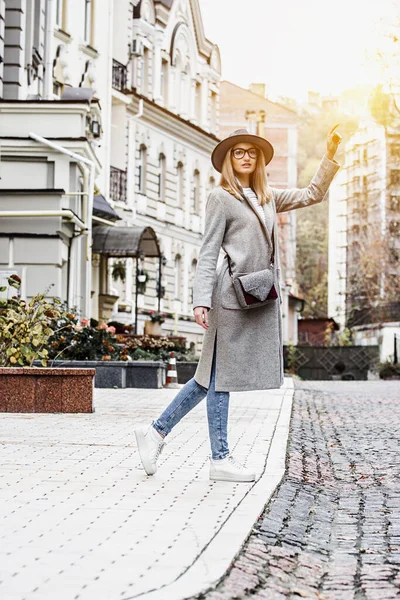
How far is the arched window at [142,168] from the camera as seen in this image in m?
45.2

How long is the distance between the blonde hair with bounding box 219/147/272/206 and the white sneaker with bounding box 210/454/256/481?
62.4 inches

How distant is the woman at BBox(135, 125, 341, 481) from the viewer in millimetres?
7820

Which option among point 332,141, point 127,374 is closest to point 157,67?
point 127,374

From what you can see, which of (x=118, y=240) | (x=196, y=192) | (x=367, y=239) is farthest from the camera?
(x=367, y=239)

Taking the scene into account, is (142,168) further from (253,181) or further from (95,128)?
(253,181)

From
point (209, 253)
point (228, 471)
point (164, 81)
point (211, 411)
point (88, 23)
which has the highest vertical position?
point (164, 81)

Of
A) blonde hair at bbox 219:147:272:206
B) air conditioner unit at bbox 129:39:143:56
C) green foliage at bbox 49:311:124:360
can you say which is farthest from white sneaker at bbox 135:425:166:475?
air conditioner unit at bbox 129:39:143:56

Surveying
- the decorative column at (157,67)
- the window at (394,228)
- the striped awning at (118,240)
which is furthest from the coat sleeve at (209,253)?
the window at (394,228)

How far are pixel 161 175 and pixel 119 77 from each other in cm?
610

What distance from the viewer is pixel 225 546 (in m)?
5.57

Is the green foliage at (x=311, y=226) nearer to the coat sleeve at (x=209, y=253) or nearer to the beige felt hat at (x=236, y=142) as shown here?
the beige felt hat at (x=236, y=142)

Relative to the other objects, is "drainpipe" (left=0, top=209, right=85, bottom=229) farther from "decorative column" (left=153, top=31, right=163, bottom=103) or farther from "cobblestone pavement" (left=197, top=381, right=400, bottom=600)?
"decorative column" (left=153, top=31, right=163, bottom=103)

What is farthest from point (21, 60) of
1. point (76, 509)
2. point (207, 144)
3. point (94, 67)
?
point (207, 144)

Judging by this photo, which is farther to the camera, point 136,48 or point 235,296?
point 136,48
